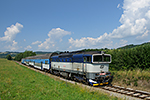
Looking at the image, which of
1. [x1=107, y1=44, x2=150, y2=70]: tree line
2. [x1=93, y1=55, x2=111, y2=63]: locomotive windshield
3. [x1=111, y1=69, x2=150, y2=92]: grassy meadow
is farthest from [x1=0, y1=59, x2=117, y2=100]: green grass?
[x1=107, y1=44, x2=150, y2=70]: tree line

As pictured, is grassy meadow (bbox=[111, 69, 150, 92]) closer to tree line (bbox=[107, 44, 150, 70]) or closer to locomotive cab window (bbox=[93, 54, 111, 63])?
locomotive cab window (bbox=[93, 54, 111, 63])

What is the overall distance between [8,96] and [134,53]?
65.4 ft

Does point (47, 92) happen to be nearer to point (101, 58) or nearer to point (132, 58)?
point (101, 58)

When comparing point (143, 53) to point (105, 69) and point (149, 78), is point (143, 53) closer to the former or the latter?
point (149, 78)

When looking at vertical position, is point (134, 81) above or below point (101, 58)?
below

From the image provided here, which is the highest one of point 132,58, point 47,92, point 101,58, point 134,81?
point 101,58

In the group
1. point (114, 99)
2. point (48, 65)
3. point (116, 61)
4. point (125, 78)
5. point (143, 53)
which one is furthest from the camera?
point (48, 65)

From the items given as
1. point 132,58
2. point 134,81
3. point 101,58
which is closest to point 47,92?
point 101,58

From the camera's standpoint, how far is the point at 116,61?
24.8 m

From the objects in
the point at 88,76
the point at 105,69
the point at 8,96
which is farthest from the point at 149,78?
the point at 8,96

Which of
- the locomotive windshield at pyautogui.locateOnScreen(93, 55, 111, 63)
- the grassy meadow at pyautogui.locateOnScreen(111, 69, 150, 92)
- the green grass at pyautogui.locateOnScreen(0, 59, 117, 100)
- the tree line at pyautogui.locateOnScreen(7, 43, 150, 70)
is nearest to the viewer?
the green grass at pyautogui.locateOnScreen(0, 59, 117, 100)

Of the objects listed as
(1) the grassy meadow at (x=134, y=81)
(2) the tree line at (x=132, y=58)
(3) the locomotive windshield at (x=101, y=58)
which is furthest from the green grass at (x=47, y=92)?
(2) the tree line at (x=132, y=58)

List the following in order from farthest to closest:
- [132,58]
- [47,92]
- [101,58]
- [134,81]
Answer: [132,58]
[134,81]
[101,58]
[47,92]

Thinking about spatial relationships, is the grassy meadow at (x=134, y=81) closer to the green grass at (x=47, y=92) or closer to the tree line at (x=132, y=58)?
the green grass at (x=47, y=92)
